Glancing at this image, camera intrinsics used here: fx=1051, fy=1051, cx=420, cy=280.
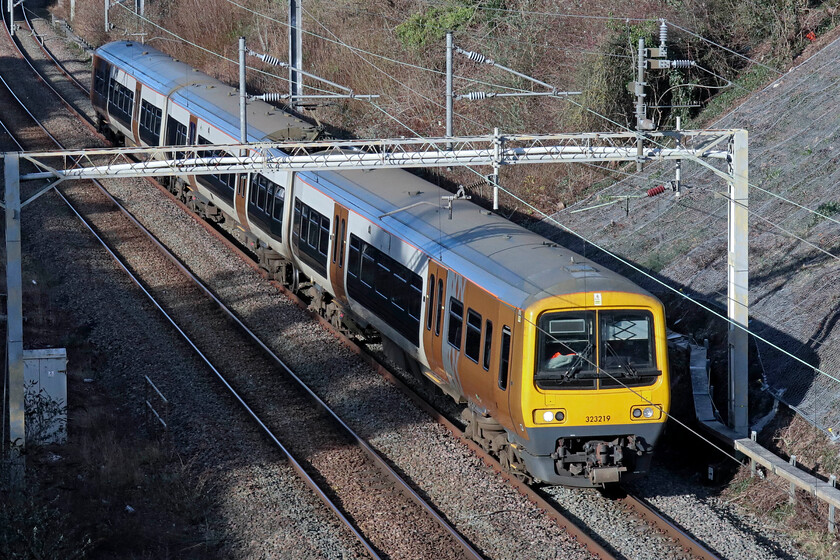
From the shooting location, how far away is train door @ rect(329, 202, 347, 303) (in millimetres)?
16391

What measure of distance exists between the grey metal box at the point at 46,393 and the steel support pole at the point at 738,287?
8.60 metres

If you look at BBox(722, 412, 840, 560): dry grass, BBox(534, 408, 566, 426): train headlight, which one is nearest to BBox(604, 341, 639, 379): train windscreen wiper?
BBox(534, 408, 566, 426): train headlight

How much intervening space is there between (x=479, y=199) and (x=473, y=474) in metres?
12.6

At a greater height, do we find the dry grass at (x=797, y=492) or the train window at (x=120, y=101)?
the train window at (x=120, y=101)

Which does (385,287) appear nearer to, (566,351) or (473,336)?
(473,336)

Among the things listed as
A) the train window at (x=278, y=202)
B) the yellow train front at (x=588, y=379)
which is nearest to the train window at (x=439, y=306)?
the yellow train front at (x=588, y=379)

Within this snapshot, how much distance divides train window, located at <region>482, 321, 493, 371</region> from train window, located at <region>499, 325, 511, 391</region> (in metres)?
0.30

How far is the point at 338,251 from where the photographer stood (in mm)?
16562

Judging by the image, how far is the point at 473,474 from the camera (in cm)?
1291

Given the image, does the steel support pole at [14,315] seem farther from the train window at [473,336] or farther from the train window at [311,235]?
the train window at [311,235]

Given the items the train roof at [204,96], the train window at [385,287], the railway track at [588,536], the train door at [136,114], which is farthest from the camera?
the train door at [136,114]

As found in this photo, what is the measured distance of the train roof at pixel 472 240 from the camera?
38.0 ft

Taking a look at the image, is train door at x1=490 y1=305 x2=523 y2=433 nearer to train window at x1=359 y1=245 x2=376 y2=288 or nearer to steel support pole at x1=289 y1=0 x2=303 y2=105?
train window at x1=359 y1=245 x2=376 y2=288

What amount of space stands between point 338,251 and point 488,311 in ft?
16.5
